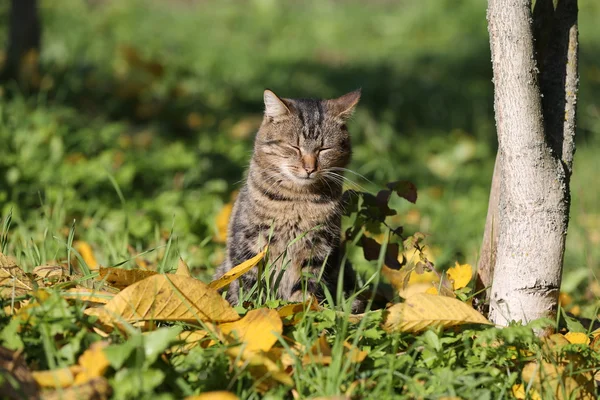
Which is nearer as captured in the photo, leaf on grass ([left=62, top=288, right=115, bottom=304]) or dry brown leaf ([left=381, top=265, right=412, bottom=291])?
leaf on grass ([left=62, top=288, right=115, bottom=304])

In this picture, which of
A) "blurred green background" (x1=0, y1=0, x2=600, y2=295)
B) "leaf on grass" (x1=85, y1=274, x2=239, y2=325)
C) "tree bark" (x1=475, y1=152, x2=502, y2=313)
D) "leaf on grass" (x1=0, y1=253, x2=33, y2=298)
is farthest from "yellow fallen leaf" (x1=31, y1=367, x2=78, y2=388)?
"tree bark" (x1=475, y1=152, x2=502, y2=313)

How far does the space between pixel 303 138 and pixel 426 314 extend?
1223mm

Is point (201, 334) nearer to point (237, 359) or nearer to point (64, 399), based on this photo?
point (237, 359)

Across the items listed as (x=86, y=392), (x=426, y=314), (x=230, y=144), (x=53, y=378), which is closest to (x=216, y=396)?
(x=86, y=392)

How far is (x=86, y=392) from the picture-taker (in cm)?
182

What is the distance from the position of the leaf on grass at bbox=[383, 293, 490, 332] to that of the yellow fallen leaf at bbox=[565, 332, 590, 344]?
Result: 32cm

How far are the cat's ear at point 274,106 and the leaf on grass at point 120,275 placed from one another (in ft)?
3.62

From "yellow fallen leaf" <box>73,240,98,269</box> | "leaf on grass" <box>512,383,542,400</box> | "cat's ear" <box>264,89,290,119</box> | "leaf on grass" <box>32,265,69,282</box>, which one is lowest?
"yellow fallen leaf" <box>73,240,98,269</box>

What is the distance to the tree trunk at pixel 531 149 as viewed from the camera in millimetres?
2449

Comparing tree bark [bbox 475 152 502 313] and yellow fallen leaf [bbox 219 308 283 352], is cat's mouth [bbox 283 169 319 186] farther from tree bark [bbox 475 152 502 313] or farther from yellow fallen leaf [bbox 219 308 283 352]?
yellow fallen leaf [bbox 219 308 283 352]

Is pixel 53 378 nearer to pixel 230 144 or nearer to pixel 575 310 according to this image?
pixel 575 310

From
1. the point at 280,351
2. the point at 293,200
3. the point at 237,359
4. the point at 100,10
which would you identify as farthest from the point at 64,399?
the point at 100,10

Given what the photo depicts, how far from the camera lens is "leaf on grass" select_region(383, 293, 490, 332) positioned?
7.65 feet

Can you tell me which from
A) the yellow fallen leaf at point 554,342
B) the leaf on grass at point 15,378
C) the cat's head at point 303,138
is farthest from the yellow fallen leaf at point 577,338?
the leaf on grass at point 15,378
